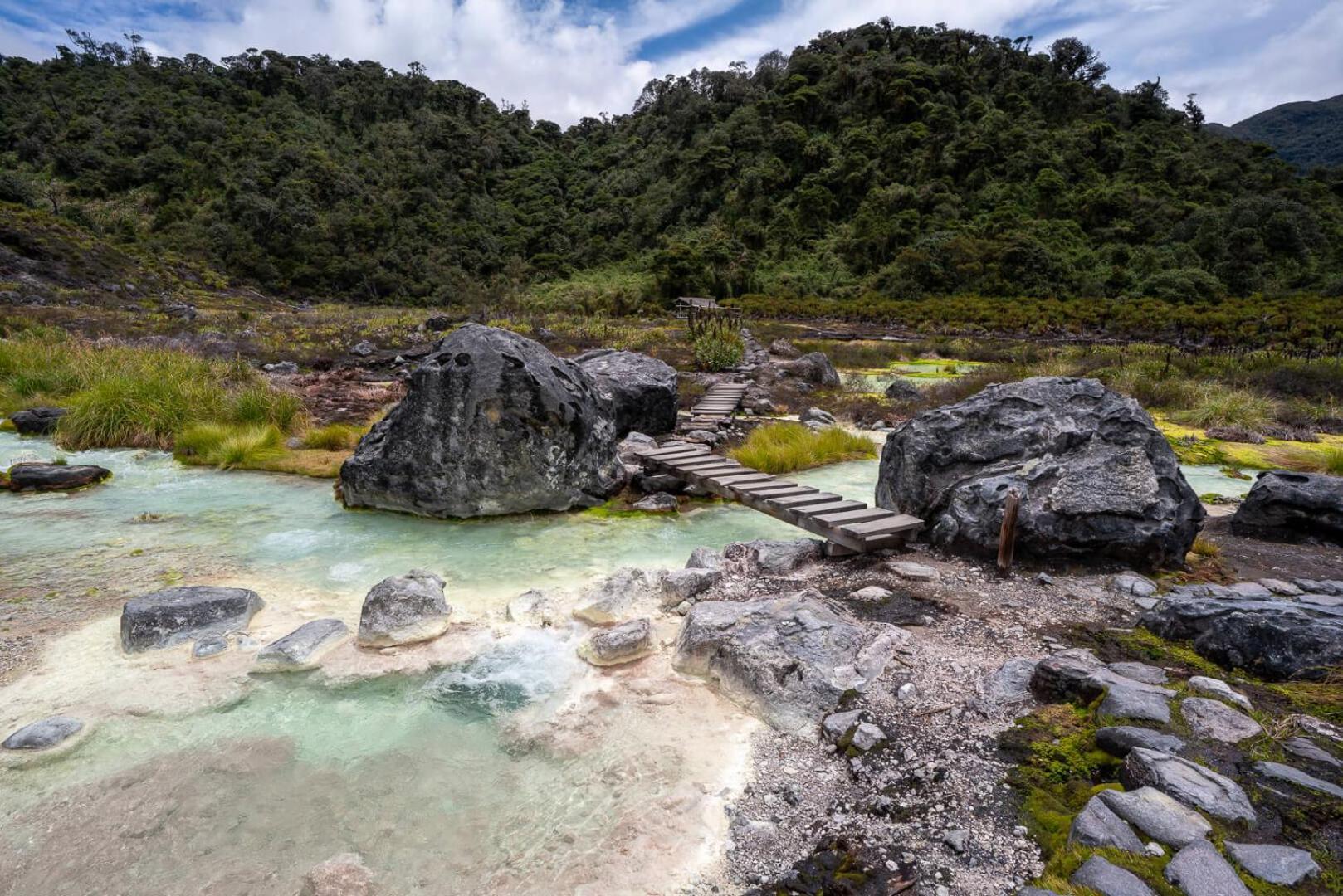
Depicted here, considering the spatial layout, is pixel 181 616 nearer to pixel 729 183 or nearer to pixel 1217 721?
pixel 1217 721

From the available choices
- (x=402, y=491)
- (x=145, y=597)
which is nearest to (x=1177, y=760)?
(x=145, y=597)

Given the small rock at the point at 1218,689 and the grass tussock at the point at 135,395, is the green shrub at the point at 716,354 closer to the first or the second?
the grass tussock at the point at 135,395

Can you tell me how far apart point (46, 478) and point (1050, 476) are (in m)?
10.2

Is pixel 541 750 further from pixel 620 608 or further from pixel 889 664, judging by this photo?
pixel 889 664

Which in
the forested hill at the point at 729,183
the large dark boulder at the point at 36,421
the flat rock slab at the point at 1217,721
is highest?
the forested hill at the point at 729,183

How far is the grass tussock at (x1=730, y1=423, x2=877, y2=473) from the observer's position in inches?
332

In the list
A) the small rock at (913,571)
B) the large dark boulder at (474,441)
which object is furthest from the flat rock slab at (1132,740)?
the large dark boulder at (474,441)

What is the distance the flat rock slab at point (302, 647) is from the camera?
371cm

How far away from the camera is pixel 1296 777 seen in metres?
2.26

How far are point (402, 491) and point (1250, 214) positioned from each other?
170 ft

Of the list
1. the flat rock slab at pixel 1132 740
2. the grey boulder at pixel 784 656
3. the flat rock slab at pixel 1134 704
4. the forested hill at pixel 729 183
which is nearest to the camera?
the flat rock slab at pixel 1132 740

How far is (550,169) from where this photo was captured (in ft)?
288

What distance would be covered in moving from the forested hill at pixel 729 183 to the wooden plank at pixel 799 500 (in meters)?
38.6

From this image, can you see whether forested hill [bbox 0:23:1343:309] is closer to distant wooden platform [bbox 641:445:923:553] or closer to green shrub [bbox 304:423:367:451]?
green shrub [bbox 304:423:367:451]
